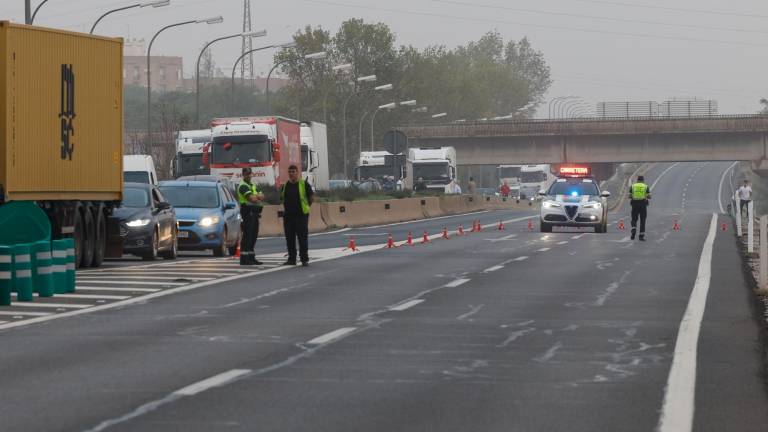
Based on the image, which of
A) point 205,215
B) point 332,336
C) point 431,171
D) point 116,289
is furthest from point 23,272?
point 431,171

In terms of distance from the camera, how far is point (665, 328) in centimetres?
1527

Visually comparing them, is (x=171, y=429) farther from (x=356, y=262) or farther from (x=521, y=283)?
(x=356, y=262)

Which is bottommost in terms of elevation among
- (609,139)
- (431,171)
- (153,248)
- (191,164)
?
(153,248)

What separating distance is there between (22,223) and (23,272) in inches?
115

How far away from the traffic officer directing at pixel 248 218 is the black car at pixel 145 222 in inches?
68.7

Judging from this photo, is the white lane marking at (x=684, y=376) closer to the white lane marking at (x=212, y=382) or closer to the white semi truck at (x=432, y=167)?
the white lane marking at (x=212, y=382)

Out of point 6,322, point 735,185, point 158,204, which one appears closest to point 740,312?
point 6,322

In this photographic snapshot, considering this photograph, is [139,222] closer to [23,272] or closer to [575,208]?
[23,272]

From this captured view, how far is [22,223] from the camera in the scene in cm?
2172

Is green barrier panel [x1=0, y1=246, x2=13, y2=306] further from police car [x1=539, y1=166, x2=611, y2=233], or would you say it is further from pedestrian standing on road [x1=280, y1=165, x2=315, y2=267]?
police car [x1=539, y1=166, x2=611, y2=233]

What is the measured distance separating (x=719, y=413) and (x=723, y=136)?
96.5m

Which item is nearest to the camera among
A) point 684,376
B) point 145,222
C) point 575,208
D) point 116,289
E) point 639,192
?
point 684,376

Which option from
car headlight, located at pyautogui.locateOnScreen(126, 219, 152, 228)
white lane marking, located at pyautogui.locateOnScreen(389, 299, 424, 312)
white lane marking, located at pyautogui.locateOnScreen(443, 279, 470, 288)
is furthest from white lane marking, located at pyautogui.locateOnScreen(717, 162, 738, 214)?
white lane marking, located at pyautogui.locateOnScreen(389, 299, 424, 312)

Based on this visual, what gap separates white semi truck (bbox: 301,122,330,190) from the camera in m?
58.2
